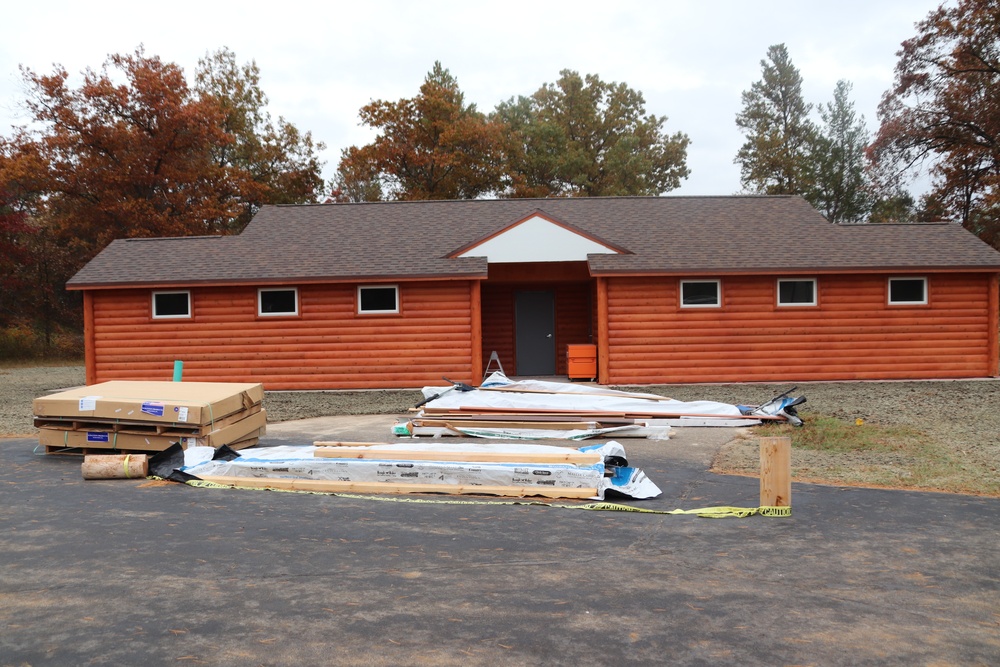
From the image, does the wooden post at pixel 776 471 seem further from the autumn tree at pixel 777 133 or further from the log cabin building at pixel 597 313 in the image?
the autumn tree at pixel 777 133

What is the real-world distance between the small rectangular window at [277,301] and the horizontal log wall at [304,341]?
16 centimetres

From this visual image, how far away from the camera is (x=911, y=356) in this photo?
58.0ft

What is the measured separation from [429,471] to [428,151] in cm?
3087

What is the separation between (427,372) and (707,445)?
28.9 feet

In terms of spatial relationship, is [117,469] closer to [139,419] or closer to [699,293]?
[139,419]

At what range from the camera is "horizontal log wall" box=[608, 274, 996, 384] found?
57.5 ft

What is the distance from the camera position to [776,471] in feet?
20.4

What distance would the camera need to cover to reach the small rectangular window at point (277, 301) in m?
17.8

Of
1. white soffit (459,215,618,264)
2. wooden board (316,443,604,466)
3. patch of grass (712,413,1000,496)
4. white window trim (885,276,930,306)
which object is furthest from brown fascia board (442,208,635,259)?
wooden board (316,443,604,466)

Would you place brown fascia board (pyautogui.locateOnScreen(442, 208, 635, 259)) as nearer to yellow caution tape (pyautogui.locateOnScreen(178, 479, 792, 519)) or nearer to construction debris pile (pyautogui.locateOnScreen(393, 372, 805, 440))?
construction debris pile (pyautogui.locateOnScreen(393, 372, 805, 440))

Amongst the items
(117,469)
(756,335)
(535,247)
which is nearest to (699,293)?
(756,335)

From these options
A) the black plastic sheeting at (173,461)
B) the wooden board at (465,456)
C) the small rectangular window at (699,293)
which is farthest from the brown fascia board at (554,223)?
the wooden board at (465,456)

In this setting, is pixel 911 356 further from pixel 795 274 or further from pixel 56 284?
pixel 56 284

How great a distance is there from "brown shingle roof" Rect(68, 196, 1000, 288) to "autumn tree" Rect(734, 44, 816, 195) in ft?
75.0
